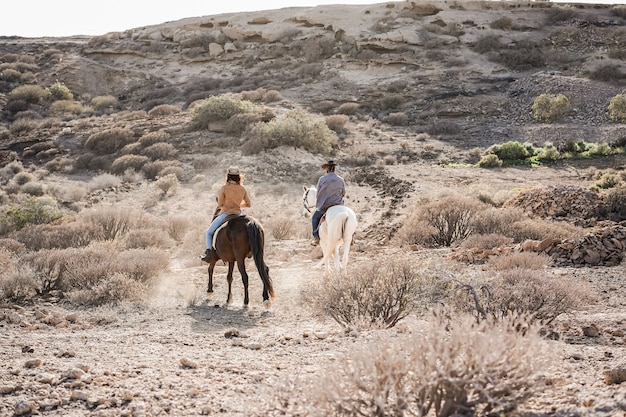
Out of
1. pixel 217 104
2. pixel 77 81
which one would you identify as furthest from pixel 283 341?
pixel 77 81

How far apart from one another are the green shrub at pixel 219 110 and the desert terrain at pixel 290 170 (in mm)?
703

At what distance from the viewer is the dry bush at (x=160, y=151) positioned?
24.3 metres

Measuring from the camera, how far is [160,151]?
24.6 m

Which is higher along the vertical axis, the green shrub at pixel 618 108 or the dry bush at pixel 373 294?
the green shrub at pixel 618 108

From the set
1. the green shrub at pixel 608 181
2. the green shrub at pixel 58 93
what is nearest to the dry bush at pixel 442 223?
the green shrub at pixel 608 181

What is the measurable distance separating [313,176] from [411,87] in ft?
55.8

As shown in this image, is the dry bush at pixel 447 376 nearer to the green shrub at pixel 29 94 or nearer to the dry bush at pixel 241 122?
the dry bush at pixel 241 122

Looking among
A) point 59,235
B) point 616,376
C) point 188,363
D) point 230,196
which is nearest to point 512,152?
point 230,196

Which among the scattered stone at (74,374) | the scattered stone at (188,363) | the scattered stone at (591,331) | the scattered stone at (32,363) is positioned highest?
the scattered stone at (74,374)

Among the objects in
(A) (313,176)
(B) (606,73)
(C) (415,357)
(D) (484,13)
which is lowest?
(A) (313,176)

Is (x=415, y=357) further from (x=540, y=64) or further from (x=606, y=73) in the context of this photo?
(x=540, y=64)

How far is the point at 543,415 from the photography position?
321 centimetres

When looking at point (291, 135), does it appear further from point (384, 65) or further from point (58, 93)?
point (58, 93)

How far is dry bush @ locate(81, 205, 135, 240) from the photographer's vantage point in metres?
13.8
